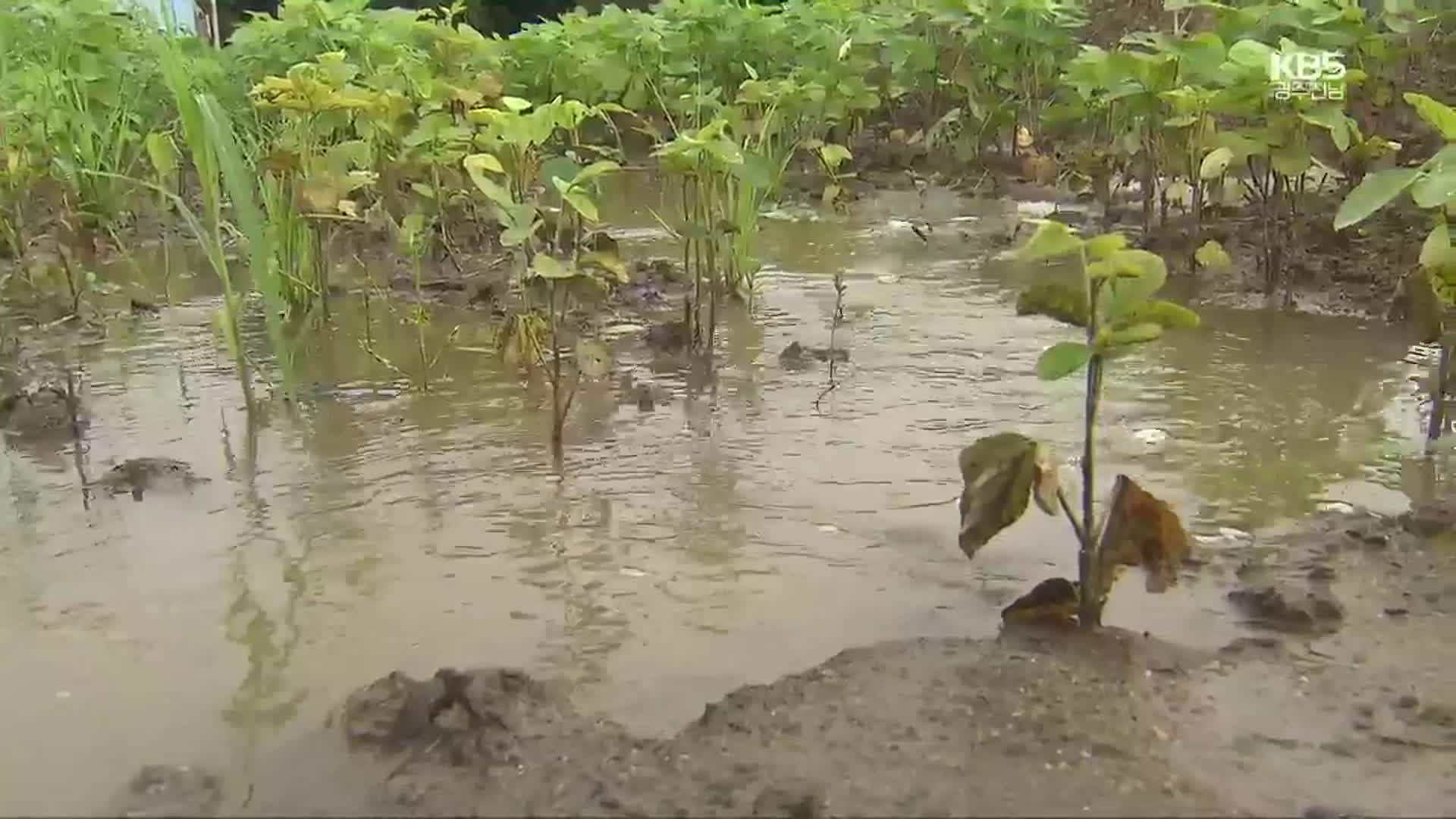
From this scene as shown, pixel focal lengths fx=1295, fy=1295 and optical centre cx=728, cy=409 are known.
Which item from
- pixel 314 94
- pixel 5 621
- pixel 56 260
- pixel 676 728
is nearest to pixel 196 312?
pixel 56 260

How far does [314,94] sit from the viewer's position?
118 inches

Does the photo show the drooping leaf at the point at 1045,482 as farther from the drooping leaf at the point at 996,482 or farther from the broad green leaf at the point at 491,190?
the broad green leaf at the point at 491,190

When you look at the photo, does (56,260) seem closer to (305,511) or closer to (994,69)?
(305,511)

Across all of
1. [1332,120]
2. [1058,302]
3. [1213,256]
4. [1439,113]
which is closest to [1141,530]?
[1058,302]

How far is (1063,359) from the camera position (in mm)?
1655

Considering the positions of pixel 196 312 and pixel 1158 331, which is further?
pixel 196 312

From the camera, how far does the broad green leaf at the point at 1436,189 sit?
7.04 feet

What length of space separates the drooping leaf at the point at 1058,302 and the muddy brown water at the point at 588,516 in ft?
1.45

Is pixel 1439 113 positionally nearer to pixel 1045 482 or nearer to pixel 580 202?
pixel 1045 482

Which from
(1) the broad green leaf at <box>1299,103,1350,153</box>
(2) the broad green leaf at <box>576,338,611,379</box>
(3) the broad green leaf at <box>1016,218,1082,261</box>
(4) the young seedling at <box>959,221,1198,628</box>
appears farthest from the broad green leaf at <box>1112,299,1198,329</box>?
(1) the broad green leaf at <box>1299,103,1350,153</box>

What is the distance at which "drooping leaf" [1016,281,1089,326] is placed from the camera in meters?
1.66

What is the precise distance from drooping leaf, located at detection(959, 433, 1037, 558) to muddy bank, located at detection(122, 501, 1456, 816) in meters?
0.17

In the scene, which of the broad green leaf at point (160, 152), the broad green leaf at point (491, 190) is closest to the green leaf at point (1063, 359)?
the broad green leaf at point (491, 190)

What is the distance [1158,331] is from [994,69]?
15.8ft
